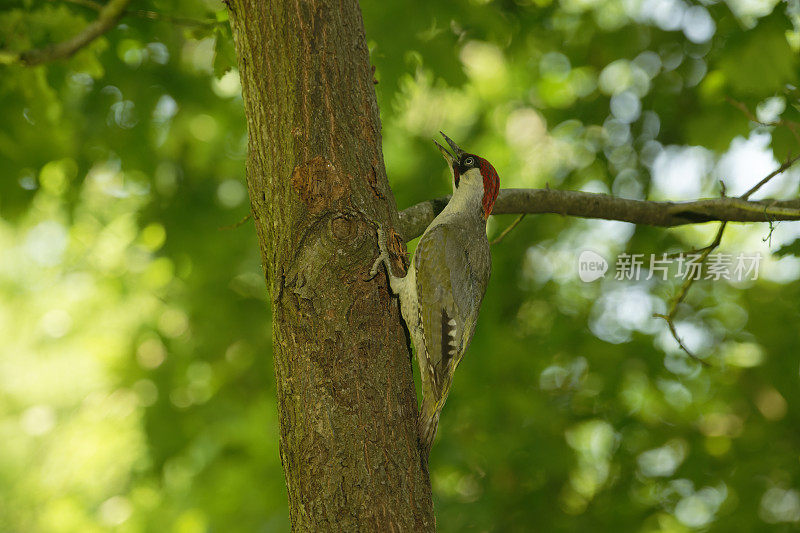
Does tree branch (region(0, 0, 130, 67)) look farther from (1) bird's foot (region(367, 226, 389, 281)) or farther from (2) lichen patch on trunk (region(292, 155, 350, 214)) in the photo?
(1) bird's foot (region(367, 226, 389, 281))

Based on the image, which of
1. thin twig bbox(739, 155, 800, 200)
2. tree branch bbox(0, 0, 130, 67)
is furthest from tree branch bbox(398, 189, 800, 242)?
tree branch bbox(0, 0, 130, 67)

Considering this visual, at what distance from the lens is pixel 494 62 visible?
23.9 feet

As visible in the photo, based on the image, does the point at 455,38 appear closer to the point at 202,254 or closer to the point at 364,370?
the point at 202,254

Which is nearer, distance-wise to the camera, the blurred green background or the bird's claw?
the bird's claw

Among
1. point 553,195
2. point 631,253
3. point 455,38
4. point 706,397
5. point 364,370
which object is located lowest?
point 706,397

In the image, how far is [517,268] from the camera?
4.35 meters

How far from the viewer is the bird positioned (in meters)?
2.37

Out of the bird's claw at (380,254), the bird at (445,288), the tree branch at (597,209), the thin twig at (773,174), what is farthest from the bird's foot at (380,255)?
the thin twig at (773,174)

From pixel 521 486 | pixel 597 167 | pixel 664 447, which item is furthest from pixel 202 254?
pixel 664 447

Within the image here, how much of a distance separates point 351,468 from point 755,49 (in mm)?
2887

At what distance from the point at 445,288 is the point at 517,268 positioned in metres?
1.93

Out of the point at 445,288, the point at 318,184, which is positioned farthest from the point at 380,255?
the point at 445,288

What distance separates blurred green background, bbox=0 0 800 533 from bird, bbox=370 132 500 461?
3.70ft

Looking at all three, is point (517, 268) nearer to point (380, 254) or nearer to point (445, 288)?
point (445, 288)
